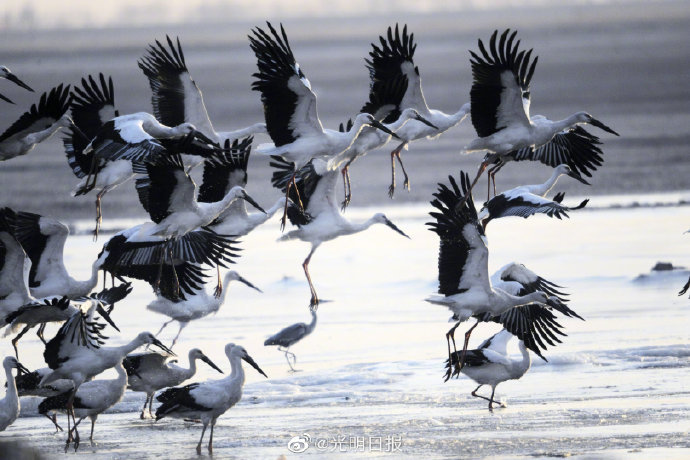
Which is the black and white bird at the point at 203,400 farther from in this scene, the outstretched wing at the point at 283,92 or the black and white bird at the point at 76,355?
the outstretched wing at the point at 283,92

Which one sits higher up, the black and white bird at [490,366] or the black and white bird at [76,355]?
the black and white bird at [76,355]

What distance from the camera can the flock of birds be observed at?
1166 centimetres

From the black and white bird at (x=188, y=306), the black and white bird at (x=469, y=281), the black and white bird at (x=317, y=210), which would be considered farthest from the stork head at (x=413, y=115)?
the black and white bird at (x=188, y=306)

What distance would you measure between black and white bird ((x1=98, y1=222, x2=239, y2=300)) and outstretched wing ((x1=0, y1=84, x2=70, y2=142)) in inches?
54.4

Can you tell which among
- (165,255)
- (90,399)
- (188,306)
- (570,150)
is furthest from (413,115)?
(90,399)

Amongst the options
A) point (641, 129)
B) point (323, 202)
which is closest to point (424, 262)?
point (323, 202)

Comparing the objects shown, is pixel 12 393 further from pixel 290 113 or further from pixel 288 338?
pixel 290 113

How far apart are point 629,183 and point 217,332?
11.0 metres

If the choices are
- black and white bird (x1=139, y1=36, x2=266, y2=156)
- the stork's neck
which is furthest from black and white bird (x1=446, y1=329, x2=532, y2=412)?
black and white bird (x1=139, y1=36, x2=266, y2=156)

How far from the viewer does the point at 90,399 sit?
1148 cm

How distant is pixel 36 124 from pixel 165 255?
1.97m

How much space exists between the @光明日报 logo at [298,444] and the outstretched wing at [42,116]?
4808mm

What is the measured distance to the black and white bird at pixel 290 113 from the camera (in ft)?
42.9

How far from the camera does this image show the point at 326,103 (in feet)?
105
